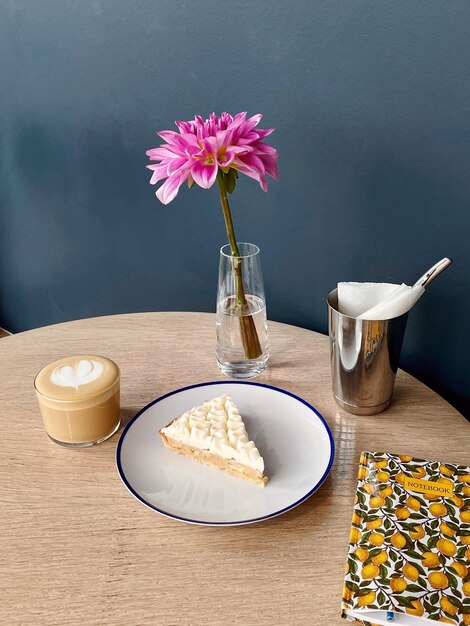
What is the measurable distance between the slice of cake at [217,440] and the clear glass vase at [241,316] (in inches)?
6.6

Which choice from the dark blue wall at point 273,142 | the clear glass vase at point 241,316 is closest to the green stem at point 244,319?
the clear glass vase at point 241,316

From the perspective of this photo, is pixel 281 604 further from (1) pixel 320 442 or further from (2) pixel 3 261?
(2) pixel 3 261

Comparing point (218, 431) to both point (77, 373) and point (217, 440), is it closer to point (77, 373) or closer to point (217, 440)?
point (217, 440)

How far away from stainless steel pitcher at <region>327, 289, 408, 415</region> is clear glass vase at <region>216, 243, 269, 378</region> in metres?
0.14

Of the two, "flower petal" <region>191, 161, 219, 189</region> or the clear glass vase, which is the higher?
"flower petal" <region>191, 161, 219, 189</region>

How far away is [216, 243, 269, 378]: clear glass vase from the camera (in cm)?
107

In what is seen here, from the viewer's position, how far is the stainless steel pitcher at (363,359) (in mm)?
942

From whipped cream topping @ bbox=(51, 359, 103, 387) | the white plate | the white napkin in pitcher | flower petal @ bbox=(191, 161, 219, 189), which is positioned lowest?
the white plate

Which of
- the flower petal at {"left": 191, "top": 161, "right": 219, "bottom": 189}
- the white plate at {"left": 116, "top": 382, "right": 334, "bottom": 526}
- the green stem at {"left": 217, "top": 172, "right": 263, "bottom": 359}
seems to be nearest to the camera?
the white plate at {"left": 116, "top": 382, "right": 334, "bottom": 526}

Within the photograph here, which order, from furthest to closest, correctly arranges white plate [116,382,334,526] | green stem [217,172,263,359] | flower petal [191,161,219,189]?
green stem [217,172,263,359] < flower petal [191,161,219,189] < white plate [116,382,334,526]

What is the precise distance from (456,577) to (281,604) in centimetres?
19

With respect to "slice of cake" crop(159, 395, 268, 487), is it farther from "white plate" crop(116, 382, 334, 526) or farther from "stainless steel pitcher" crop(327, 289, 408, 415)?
"stainless steel pitcher" crop(327, 289, 408, 415)

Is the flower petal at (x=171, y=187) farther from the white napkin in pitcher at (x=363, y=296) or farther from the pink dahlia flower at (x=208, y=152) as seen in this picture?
the white napkin in pitcher at (x=363, y=296)

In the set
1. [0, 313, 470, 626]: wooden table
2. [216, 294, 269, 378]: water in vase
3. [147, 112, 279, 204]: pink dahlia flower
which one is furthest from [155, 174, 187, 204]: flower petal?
[0, 313, 470, 626]: wooden table
